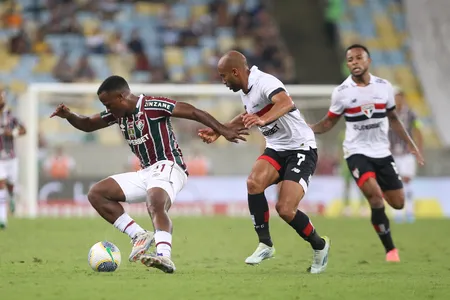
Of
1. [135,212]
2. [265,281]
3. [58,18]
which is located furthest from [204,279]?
[58,18]

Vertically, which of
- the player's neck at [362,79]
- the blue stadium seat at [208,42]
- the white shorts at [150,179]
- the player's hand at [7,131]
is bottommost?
the white shorts at [150,179]

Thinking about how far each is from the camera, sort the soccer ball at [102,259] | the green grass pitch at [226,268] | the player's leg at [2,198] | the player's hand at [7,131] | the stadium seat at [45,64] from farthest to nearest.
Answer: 1. the stadium seat at [45,64]
2. the player's hand at [7,131]
3. the player's leg at [2,198]
4. the soccer ball at [102,259]
5. the green grass pitch at [226,268]

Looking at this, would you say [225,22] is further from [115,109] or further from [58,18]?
[115,109]

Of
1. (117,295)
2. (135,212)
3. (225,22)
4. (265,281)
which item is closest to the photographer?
(117,295)

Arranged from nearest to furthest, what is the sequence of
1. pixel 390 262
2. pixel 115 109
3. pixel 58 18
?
pixel 115 109 → pixel 390 262 → pixel 58 18

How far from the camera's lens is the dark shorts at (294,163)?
400 inches

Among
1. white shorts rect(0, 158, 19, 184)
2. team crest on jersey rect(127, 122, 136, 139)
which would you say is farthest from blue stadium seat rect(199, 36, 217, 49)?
team crest on jersey rect(127, 122, 136, 139)

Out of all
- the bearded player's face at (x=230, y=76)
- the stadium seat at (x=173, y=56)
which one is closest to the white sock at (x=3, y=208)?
the bearded player's face at (x=230, y=76)

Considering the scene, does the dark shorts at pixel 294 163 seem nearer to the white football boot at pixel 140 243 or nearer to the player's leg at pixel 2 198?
the white football boot at pixel 140 243

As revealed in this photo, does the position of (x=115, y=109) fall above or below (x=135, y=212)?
above

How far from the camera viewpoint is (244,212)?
81.5 ft

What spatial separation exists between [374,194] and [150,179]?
334 centimetres

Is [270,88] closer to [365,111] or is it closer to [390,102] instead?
[365,111]

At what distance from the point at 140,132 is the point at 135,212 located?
14397 mm
